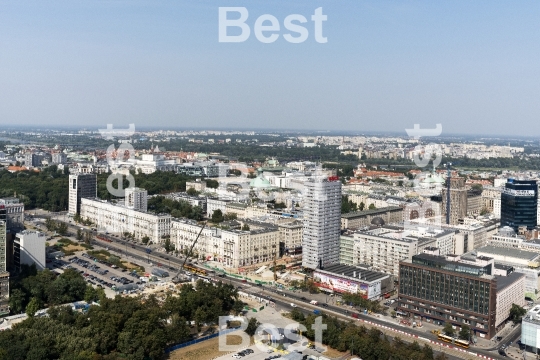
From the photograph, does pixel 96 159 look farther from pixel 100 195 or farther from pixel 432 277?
pixel 432 277

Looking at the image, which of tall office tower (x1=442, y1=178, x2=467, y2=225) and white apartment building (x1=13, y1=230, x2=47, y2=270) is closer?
white apartment building (x1=13, y1=230, x2=47, y2=270)

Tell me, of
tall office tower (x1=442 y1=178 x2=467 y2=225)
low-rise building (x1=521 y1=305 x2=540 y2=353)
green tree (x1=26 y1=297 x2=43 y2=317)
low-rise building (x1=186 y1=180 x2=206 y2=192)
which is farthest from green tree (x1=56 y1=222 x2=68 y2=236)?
low-rise building (x1=521 y1=305 x2=540 y2=353)

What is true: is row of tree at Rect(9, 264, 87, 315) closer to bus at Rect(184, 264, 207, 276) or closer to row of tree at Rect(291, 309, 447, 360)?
bus at Rect(184, 264, 207, 276)

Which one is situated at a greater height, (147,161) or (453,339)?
(147,161)

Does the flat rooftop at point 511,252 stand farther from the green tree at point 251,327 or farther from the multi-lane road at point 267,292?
the green tree at point 251,327

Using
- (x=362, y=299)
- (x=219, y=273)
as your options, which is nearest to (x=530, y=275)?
(x=362, y=299)

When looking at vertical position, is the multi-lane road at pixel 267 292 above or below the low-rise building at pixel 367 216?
below

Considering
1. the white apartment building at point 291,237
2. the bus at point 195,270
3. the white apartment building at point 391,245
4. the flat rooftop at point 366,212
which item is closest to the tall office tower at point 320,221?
the white apartment building at point 391,245
